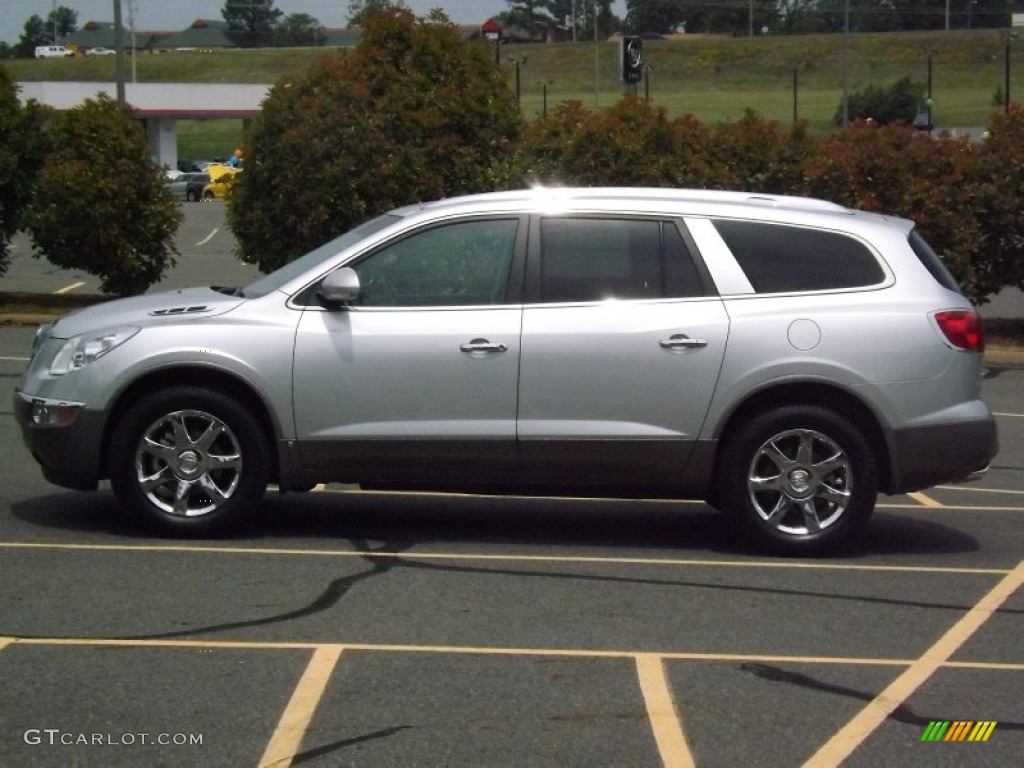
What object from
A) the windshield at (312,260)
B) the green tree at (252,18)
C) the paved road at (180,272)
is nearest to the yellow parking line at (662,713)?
the windshield at (312,260)

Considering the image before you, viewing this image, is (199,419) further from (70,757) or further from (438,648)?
(70,757)

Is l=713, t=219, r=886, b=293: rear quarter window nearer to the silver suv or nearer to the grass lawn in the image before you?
the silver suv

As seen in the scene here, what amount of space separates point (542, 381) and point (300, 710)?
2816mm

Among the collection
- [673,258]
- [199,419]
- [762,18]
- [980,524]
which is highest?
[762,18]

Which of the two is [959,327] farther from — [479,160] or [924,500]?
[479,160]

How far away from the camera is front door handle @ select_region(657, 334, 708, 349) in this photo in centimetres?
782

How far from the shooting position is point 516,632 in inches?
255

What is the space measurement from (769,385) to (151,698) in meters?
3.68

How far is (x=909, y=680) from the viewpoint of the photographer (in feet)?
19.5

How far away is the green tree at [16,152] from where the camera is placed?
20.6m

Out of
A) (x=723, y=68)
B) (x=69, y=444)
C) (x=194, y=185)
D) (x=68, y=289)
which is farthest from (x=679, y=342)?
(x=723, y=68)

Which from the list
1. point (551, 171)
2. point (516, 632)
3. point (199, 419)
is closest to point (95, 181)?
point (551, 171)

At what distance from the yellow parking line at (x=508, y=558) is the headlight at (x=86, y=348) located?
915mm

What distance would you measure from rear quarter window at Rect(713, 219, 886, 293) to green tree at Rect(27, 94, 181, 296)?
→ 527 inches
